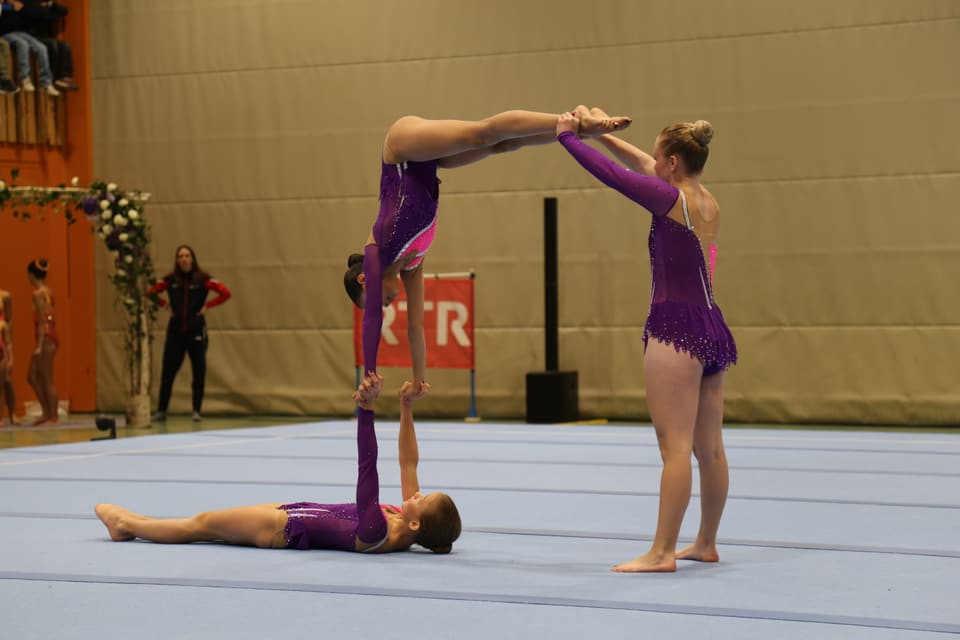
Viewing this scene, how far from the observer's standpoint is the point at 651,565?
375 cm

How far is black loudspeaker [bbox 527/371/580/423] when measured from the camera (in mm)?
9734

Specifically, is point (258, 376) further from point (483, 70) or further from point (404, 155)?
point (404, 155)

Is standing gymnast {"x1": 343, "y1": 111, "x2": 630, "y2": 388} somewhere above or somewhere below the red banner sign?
above

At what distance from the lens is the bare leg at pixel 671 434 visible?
3738mm

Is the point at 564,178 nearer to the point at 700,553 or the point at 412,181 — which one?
the point at 412,181

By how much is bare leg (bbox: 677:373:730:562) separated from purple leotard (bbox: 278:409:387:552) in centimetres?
99

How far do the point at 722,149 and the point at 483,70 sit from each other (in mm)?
2155

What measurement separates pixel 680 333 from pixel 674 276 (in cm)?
18

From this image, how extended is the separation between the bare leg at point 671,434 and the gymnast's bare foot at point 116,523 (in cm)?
174

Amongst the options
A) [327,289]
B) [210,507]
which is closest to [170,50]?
[327,289]

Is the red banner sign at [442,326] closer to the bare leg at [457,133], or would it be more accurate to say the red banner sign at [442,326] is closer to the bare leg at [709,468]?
the bare leg at [457,133]

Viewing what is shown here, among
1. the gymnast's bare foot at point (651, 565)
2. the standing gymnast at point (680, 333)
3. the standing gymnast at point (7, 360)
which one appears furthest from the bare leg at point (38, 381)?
the gymnast's bare foot at point (651, 565)

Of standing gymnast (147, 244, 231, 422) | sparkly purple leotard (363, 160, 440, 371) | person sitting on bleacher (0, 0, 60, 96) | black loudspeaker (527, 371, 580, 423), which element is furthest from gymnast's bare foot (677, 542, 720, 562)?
person sitting on bleacher (0, 0, 60, 96)

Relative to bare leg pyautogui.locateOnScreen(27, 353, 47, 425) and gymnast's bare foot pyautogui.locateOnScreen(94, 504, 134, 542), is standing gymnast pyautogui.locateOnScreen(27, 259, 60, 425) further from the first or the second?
gymnast's bare foot pyautogui.locateOnScreen(94, 504, 134, 542)
